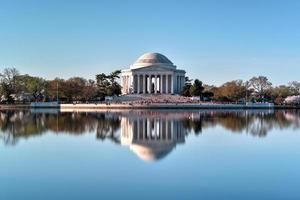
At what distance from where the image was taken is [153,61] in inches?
4031

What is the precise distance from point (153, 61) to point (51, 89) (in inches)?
920

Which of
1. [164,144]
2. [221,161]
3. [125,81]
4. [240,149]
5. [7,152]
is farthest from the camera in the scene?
[125,81]

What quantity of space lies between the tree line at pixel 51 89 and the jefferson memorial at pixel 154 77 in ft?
20.2

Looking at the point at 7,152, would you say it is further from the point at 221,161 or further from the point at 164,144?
the point at 221,161

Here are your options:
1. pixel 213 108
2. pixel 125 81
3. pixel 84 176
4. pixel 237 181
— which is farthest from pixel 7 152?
pixel 125 81

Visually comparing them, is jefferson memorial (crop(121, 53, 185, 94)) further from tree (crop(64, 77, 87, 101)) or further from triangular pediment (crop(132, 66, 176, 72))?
tree (crop(64, 77, 87, 101))

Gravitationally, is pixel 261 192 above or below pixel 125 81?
below

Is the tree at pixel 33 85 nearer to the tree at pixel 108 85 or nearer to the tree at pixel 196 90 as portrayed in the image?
the tree at pixel 108 85

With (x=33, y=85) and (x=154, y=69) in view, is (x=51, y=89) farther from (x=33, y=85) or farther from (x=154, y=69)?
(x=154, y=69)

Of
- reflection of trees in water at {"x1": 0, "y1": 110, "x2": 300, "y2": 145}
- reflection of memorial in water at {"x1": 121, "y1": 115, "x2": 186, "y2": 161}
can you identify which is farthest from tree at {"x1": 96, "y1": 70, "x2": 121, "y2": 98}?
reflection of memorial in water at {"x1": 121, "y1": 115, "x2": 186, "y2": 161}

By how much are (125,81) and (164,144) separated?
84243 mm

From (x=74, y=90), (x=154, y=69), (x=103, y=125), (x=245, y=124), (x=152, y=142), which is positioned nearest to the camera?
(x=152, y=142)

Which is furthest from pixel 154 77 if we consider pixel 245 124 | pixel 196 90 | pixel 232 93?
pixel 245 124

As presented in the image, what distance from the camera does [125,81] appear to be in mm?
106125
